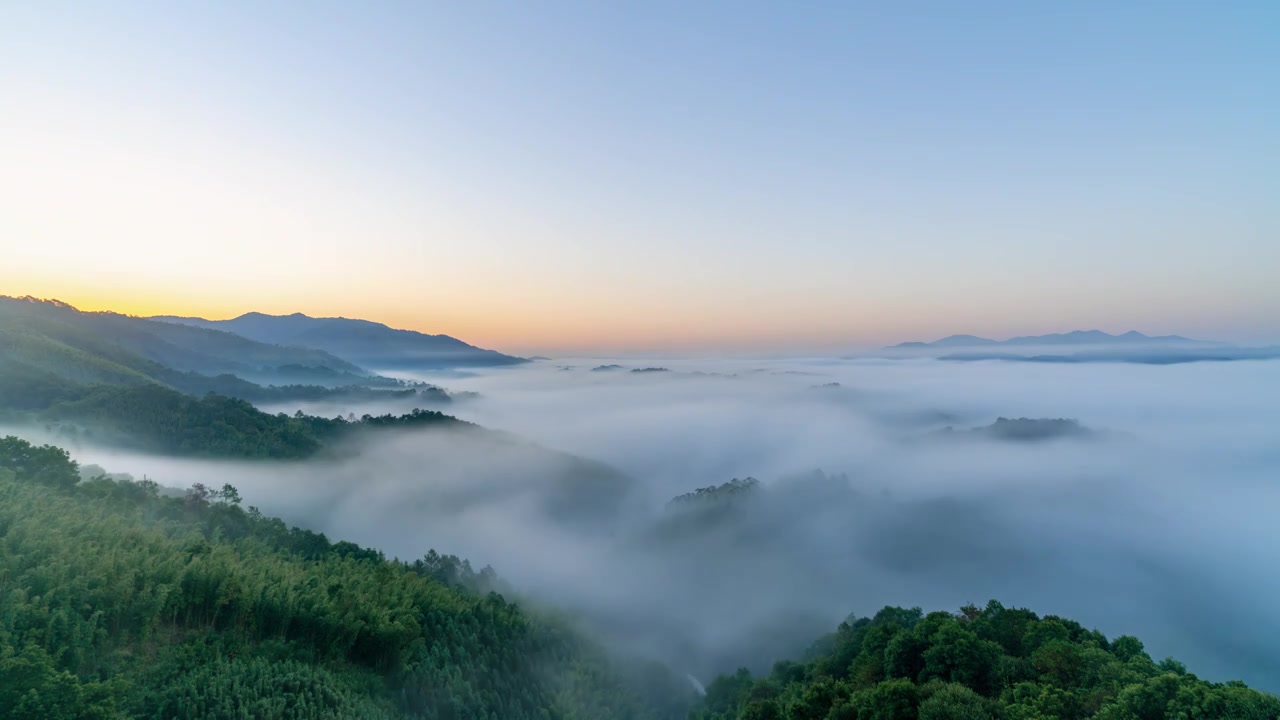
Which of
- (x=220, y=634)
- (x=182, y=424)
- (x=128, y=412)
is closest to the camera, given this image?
(x=220, y=634)

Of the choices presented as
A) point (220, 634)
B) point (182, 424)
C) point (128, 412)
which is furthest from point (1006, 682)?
point (128, 412)

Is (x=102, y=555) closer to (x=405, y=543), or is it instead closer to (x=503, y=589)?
(x=503, y=589)

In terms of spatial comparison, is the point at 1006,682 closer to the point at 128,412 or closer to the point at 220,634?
the point at 220,634

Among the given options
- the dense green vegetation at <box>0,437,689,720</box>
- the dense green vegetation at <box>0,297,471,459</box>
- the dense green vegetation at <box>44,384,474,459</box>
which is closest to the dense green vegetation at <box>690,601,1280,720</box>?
the dense green vegetation at <box>0,437,689,720</box>

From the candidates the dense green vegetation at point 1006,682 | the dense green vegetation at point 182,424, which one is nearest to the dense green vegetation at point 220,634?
the dense green vegetation at point 1006,682

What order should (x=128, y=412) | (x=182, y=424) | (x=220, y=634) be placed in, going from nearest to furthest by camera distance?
(x=220, y=634) → (x=128, y=412) → (x=182, y=424)

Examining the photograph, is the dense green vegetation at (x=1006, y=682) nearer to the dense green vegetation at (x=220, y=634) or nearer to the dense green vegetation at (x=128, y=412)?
the dense green vegetation at (x=220, y=634)

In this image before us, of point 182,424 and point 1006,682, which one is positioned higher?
point 182,424
